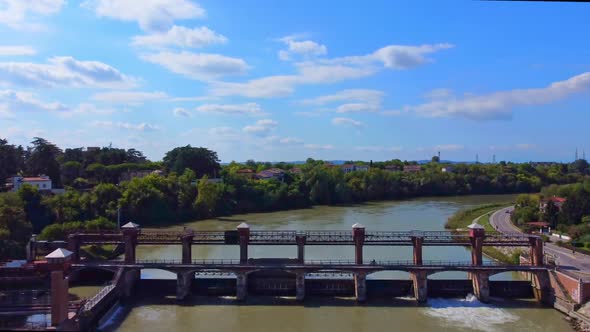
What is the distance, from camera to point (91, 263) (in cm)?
3083

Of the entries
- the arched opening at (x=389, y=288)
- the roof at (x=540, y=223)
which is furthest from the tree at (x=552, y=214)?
the arched opening at (x=389, y=288)

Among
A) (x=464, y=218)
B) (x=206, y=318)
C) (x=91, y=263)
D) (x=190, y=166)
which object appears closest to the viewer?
(x=206, y=318)

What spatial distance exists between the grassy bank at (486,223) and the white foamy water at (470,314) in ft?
35.0

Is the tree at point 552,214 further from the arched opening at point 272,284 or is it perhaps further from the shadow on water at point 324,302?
the arched opening at point 272,284

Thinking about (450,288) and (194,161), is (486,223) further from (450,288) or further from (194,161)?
(194,161)

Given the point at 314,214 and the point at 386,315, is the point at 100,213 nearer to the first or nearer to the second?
the point at 314,214

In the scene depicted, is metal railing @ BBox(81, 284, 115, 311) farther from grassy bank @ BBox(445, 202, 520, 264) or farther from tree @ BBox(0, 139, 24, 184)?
tree @ BBox(0, 139, 24, 184)

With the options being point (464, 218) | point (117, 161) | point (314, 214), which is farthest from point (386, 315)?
point (117, 161)

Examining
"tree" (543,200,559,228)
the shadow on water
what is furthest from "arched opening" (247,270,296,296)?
"tree" (543,200,559,228)

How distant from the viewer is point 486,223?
5775 centimetres

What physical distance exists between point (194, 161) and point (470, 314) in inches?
2854

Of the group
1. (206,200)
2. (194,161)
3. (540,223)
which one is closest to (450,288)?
(540,223)

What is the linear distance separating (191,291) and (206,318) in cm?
426

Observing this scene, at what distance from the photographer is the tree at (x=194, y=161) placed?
92375mm
